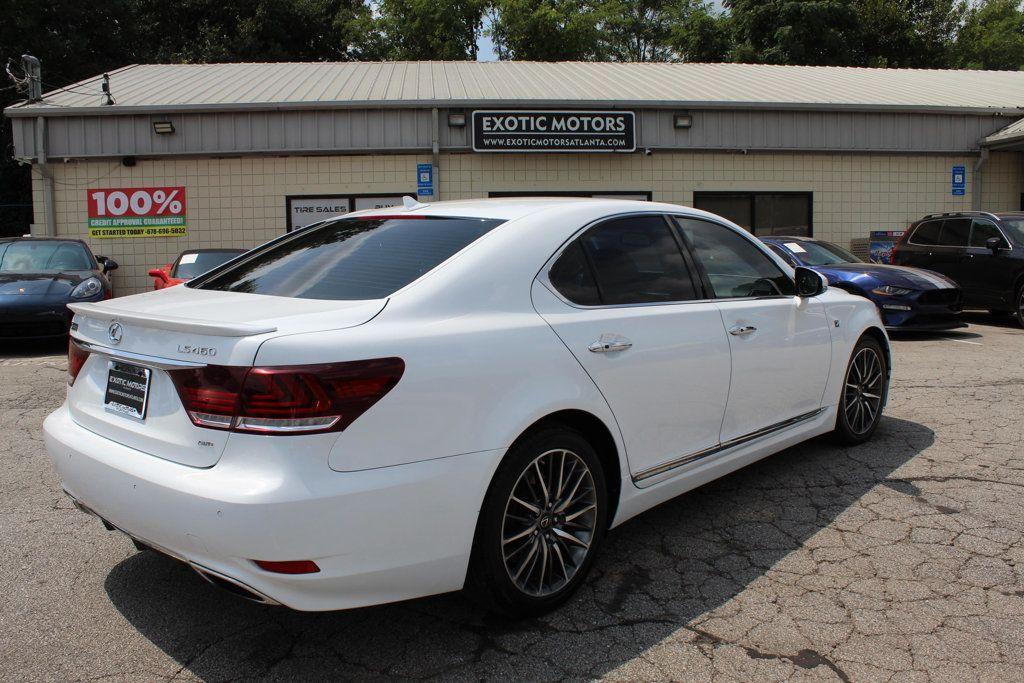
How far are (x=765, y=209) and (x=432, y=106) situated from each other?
701 centimetres

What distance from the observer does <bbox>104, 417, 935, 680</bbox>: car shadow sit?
8.52 feet

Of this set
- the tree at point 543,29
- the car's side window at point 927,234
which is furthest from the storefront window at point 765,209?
the tree at point 543,29

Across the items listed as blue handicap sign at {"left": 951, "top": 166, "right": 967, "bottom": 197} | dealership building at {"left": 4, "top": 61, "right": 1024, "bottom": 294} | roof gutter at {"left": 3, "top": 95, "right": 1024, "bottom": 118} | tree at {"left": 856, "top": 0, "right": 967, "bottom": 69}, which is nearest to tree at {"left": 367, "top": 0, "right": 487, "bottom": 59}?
tree at {"left": 856, "top": 0, "right": 967, "bottom": 69}

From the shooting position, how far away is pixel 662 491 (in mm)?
3400

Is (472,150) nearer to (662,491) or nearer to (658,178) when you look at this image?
(658,178)

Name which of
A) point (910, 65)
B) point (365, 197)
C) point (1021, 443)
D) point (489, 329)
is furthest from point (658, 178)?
point (910, 65)

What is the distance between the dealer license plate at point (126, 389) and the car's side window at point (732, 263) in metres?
2.42

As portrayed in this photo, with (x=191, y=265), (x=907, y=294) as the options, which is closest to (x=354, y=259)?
(x=191, y=265)

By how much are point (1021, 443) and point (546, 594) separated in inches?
149

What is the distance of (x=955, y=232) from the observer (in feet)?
38.9

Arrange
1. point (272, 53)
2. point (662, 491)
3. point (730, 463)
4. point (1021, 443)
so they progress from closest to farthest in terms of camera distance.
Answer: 1. point (662, 491)
2. point (730, 463)
3. point (1021, 443)
4. point (272, 53)

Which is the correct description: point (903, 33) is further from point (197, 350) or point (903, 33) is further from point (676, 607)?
point (197, 350)

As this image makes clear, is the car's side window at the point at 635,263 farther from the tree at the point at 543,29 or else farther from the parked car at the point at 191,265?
the tree at the point at 543,29

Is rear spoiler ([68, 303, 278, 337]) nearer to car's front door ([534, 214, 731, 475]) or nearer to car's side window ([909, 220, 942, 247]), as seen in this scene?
car's front door ([534, 214, 731, 475])
